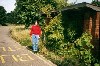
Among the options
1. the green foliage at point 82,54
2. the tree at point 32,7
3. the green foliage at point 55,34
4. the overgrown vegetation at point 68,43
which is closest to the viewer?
the green foliage at point 82,54

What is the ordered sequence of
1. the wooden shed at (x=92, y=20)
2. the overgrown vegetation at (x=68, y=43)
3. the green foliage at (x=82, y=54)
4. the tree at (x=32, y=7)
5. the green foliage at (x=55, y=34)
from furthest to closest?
the tree at (x=32, y=7) < the green foliage at (x=55, y=34) < the overgrown vegetation at (x=68, y=43) < the green foliage at (x=82, y=54) < the wooden shed at (x=92, y=20)

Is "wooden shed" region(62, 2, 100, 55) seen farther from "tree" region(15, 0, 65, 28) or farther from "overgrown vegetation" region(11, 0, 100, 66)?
"tree" region(15, 0, 65, 28)

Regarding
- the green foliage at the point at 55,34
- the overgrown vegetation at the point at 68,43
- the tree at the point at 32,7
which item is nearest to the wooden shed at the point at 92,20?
the overgrown vegetation at the point at 68,43

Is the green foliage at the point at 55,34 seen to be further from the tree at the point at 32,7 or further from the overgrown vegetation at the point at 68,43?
the tree at the point at 32,7

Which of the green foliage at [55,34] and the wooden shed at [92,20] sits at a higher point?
the wooden shed at [92,20]

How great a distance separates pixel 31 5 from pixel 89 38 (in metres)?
16.4

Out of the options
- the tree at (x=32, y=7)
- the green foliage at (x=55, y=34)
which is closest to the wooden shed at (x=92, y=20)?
the green foliage at (x=55, y=34)

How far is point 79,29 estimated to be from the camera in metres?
12.2

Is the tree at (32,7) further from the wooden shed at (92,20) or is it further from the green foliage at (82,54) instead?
the green foliage at (82,54)

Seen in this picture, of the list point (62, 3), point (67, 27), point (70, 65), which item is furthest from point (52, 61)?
point (62, 3)

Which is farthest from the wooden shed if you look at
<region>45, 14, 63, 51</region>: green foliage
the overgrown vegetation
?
<region>45, 14, 63, 51</region>: green foliage

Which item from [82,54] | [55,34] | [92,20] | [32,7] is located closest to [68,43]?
[55,34]

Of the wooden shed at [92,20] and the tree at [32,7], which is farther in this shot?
the tree at [32,7]

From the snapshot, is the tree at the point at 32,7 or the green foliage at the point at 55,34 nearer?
the green foliage at the point at 55,34
